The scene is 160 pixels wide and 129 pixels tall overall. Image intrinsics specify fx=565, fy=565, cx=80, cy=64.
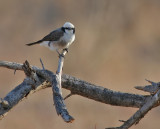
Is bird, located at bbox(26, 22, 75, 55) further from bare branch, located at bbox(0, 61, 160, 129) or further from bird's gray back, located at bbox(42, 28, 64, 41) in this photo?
bare branch, located at bbox(0, 61, 160, 129)

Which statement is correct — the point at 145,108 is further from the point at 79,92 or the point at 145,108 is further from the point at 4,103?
the point at 4,103

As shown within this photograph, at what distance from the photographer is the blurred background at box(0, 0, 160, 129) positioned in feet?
28.5

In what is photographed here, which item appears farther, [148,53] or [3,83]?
[148,53]

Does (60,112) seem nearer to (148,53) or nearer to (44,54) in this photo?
(44,54)

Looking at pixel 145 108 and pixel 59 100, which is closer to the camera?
pixel 59 100

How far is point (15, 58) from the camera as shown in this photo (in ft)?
33.2

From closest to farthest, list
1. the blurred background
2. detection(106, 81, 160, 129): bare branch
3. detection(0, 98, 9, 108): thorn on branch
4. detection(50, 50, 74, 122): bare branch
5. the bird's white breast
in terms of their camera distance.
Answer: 1. detection(50, 50, 74, 122): bare branch
2. detection(0, 98, 9, 108): thorn on branch
3. detection(106, 81, 160, 129): bare branch
4. the bird's white breast
5. the blurred background

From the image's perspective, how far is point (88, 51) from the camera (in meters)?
11.6

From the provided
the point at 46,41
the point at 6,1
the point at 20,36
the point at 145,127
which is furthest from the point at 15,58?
the point at 46,41

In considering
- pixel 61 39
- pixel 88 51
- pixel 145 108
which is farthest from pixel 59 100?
pixel 88 51

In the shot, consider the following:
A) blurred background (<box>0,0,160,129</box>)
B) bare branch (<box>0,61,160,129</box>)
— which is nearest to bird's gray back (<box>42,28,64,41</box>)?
bare branch (<box>0,61,160,129</box>)

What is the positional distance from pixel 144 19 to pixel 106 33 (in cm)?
142

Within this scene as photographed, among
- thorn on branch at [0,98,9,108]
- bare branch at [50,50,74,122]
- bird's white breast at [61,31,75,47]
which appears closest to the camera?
bare branch at [50,50,74,122]

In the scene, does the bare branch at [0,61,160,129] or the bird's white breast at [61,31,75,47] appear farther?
the bird's white breast at [61,31,75,47]
